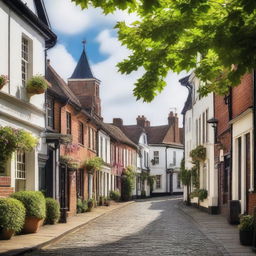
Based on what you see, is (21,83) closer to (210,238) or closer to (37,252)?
(37,252)

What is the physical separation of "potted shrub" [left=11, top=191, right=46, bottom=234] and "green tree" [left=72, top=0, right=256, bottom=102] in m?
6.46

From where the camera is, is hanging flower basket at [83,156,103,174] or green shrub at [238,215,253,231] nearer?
green shrub at [238,215,253,231]

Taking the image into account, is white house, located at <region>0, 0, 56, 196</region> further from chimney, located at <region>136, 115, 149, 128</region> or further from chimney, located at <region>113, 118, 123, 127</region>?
chimney, located at <region>136, 115, 149, 128</region>

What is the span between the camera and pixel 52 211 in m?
19.0

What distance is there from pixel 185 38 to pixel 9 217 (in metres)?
6.87

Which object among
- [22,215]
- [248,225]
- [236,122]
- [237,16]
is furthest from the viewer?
[236,122]

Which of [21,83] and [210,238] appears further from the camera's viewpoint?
[21,83]

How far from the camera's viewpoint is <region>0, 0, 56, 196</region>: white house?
15.0 metres

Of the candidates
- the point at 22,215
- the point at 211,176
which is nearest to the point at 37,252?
the point at 22,215

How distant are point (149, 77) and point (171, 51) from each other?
709 mm

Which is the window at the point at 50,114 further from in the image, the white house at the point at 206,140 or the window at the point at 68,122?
the white house at the point at 206,140

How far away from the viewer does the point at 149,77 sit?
1027cm

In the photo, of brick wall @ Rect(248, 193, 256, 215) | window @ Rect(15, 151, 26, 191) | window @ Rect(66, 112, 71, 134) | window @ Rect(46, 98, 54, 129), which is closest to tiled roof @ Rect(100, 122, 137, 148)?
window @ Rect(66, 112, 71, 134)

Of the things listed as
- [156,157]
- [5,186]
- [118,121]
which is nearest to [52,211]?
[5,186]
